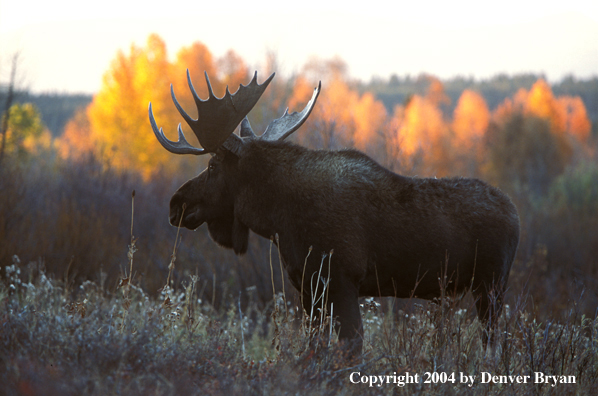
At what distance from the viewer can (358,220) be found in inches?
163

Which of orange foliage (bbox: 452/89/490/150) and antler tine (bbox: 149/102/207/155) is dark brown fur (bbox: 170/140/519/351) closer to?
antler tine (bbox: 149/102/207/155)

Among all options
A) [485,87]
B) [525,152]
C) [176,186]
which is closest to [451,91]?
[485,87]

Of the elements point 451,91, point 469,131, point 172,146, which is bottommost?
point 172,146

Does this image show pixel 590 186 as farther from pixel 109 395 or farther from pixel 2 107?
pixel 109 395

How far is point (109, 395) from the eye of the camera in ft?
8.80

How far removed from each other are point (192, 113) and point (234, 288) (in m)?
21.8

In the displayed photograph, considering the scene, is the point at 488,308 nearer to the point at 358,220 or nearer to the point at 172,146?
the point at 358,220

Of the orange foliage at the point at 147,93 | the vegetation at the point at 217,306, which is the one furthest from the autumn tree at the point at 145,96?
the vegetation at the point at 217,306

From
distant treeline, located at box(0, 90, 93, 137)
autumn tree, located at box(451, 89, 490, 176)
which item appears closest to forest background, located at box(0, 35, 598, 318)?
autumn tree, located at box(451, 89, 490, 176)

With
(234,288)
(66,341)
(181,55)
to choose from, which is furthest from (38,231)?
(181,55)

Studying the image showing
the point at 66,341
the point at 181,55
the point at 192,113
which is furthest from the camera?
the point at 181,55

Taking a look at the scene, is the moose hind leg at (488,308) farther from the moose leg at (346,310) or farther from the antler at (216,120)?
the antler at (216,120)
